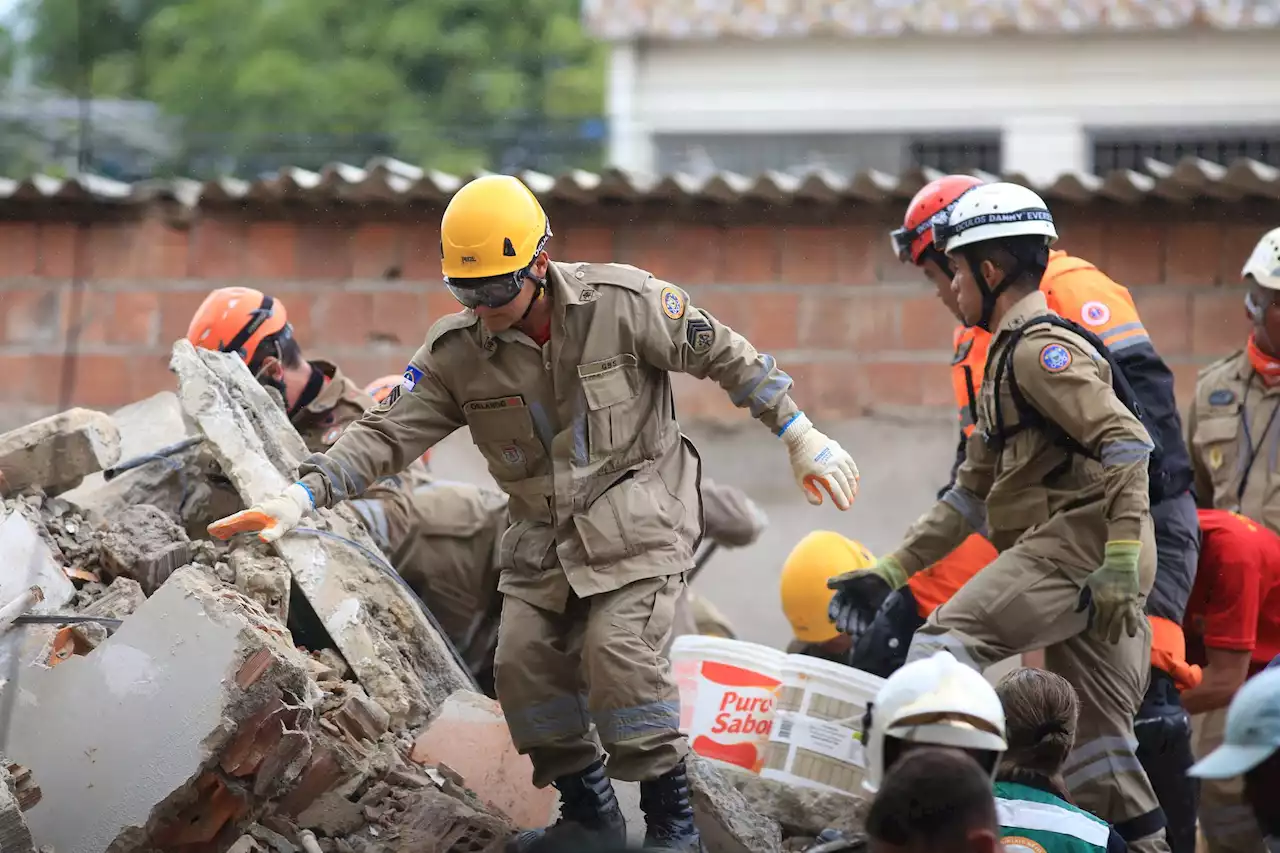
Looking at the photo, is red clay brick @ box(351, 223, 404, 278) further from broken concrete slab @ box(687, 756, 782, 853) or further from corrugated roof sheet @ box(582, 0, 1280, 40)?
corrugated roof sheet @ box(582, 0, 1280, 40)

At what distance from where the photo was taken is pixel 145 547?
524 centimetres

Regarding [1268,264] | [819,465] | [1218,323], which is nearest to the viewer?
[819,465]

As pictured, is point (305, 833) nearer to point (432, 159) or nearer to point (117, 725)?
point (117, 725)

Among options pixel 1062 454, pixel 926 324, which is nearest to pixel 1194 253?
pixel 926 324

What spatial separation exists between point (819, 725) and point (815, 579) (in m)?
1.21

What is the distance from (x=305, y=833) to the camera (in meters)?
4.40

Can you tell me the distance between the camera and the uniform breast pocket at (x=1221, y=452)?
6008mm

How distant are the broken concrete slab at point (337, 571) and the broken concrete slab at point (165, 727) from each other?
90cm

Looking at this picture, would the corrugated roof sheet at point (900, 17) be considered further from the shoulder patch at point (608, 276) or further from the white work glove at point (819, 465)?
the white work glove at point (819, 465)

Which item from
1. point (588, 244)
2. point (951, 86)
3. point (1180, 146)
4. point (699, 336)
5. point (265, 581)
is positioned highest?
point (951, 86)

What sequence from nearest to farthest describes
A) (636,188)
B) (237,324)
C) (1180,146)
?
(237,324), (636,188), (1180,146)

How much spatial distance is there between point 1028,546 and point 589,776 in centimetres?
138

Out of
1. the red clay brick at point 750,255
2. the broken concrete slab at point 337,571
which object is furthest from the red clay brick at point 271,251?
the broken concrete slab at point 337,571

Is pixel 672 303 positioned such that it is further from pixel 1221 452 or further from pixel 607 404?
pixel 1221 452
